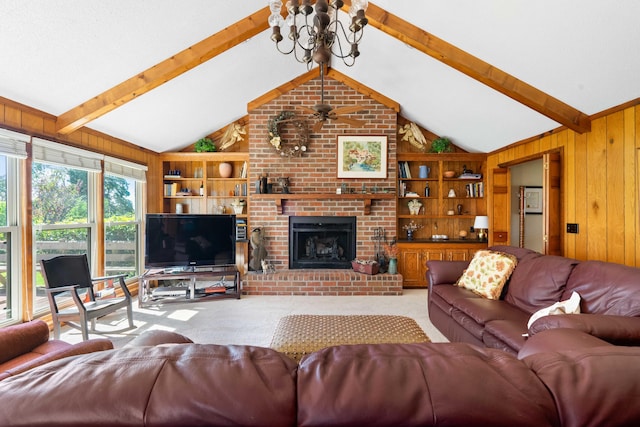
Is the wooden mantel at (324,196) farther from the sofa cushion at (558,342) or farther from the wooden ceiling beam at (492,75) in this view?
the sofa cushion at (558,342)

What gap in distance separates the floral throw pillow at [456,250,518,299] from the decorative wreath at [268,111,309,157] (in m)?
2.90

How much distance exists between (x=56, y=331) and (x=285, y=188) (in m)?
3.05

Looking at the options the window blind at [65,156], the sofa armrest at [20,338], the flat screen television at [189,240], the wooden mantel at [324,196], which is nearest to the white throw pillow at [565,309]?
the wooden mantel at [324,196]

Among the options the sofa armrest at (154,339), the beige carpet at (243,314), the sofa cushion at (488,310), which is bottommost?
the beige carpet at (243,314)

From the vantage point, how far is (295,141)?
15.6ft

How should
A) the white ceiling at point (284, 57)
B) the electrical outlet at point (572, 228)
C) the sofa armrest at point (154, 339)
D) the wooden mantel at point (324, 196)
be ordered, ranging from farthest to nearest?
the wooden mantel at point (324, 196)
the electrical outlet at point (572, 228)
the white ceiling at point (284, 57)
the sofa armrest at point (154, 339)

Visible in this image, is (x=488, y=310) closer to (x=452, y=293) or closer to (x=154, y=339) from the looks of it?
(x=452, y=293)

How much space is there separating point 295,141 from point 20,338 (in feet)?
12.6

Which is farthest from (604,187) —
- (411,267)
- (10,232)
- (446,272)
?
(10,232)

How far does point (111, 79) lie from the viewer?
2867 mm

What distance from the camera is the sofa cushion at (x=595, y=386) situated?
0.55 m

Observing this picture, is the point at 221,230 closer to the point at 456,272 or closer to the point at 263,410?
the point at 456,272

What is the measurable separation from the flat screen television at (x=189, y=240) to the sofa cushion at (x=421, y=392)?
3772mm

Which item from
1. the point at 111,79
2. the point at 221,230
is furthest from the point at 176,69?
the point at 221,230
